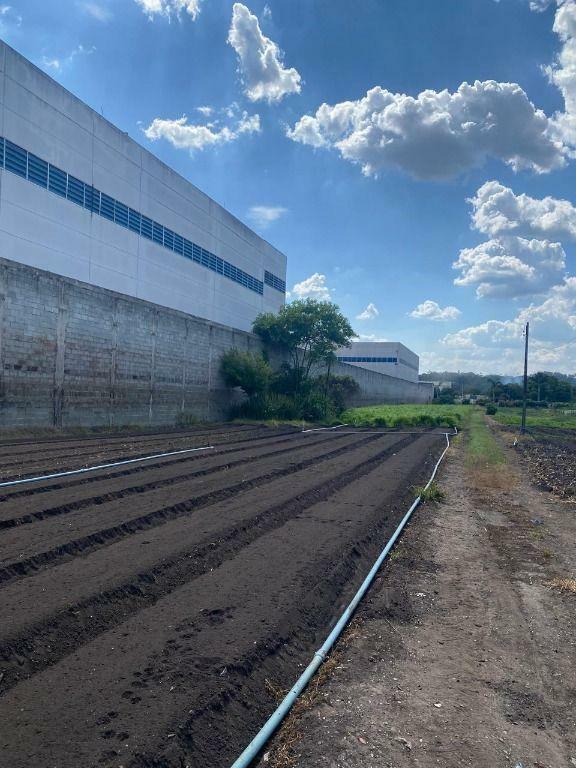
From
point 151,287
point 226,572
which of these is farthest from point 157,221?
point 226,572

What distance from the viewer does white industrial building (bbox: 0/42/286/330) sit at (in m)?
22.7

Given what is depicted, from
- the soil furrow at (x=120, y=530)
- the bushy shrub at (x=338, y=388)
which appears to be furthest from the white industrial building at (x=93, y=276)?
the bushy shrub at (x=338, y=388)

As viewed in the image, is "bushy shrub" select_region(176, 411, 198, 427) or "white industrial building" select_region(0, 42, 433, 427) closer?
"white industrial building" select_region(0, 42, 433, 427)

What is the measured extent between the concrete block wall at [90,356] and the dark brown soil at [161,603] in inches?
324

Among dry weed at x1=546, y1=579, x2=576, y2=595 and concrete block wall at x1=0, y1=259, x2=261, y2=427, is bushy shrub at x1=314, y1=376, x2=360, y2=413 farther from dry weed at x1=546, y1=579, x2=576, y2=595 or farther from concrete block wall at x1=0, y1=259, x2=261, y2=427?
dry weed at x1=546, y1=579, x2=576, y2=595

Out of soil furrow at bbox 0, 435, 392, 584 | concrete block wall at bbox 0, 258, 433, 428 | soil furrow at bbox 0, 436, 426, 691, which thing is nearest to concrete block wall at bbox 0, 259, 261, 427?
concrete block wall at bbox 0, 258, 433, 428

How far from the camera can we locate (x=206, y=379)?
31.2 metres

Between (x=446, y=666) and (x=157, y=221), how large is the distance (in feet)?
105

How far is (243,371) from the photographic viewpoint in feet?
109

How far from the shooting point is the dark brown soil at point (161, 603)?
3238mm

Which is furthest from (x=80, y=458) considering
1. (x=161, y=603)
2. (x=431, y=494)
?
(x=161, y=603)

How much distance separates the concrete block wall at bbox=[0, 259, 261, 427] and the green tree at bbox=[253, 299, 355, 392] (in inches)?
435

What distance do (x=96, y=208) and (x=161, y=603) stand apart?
25.8 metres

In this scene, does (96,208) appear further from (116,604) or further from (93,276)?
(116,604)
